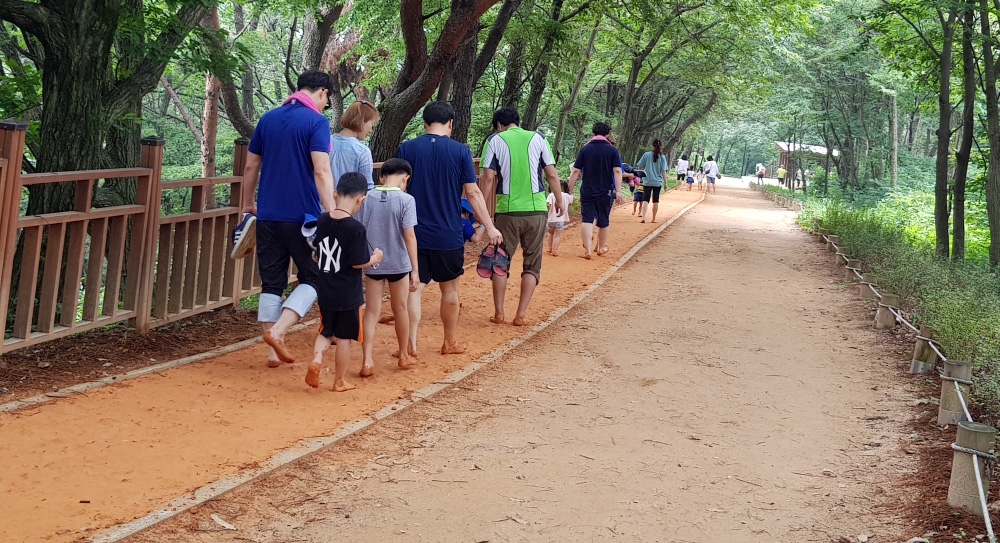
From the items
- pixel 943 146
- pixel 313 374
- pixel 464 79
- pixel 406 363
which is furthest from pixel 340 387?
pixel 943 146

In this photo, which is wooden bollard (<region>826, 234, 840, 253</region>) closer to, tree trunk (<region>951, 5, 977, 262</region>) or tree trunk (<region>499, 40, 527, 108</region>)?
tree trunk (<region>951, 5, 977, 262</region>)

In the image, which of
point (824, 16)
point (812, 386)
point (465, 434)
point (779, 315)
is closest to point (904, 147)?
point (824, 16)

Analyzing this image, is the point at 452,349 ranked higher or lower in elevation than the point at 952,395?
lower

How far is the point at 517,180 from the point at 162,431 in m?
4.30

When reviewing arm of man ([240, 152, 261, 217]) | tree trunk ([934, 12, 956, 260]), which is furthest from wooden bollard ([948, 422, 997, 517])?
tree trunk ([934, 12, 956, 260])

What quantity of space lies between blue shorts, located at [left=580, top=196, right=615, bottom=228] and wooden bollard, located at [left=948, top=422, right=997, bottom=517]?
28.7ft

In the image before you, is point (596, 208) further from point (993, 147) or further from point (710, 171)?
point (710, 171)

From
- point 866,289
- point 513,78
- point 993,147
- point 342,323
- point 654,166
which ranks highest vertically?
point 513,78

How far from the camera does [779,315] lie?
10.5 metres

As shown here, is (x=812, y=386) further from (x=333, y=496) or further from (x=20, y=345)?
(x=20, y=345)

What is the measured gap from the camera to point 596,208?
13523 millimetres

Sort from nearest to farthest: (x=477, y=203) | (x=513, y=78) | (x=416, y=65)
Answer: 1. (x=477, y=203)
2. (x=416, y=65)
3. (x=513, y=78)

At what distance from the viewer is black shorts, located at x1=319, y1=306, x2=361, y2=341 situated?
624 centimetres

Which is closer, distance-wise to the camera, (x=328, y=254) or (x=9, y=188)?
(x=9, y=188)
